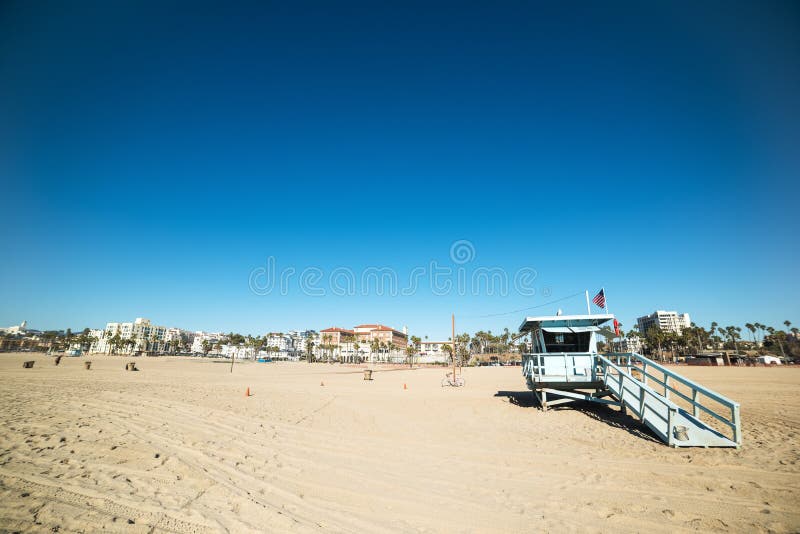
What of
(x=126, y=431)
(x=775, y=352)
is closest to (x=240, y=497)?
(x=126, y=431)

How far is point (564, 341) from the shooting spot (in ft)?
50.8

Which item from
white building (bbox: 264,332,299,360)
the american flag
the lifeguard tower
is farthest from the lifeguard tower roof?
white building (bbox: 264,332,299,360)

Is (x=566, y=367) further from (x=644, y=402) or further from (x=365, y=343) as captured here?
(x=365, y=343)

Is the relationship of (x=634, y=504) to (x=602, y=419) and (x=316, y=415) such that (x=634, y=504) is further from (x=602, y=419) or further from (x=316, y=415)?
(x=316, y=415)

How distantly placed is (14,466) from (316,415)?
8.41 m

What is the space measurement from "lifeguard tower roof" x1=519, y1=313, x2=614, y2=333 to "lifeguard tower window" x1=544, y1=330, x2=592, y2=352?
1.64 feet

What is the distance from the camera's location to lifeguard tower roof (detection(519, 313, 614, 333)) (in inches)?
549

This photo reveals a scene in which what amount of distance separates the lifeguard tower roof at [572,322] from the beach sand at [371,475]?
3.75m

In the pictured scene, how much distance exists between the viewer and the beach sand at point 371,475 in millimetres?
4812

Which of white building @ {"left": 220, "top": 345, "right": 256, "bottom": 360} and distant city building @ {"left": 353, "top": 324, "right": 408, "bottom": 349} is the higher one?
distant city building @ {"left": 353, "top": 324, "right": 408, "bottom": 349}

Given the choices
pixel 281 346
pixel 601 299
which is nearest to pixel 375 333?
pixel 281 346

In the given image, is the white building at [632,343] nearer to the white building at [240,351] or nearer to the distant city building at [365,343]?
the distant city building at [365,343]

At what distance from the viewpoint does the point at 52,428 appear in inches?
356

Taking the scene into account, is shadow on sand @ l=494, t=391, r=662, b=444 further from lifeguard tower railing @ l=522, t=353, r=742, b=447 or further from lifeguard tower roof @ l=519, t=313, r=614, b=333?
lifeguard tower roof @ l=519, t=313, r=614, b=333
